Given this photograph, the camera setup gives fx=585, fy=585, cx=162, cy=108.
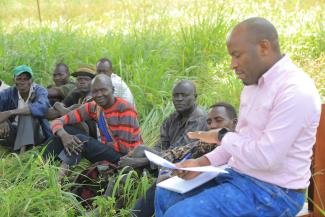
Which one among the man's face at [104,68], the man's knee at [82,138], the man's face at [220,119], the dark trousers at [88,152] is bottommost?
the dark trousers at [88,152]

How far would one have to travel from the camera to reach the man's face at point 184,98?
15.2 ft

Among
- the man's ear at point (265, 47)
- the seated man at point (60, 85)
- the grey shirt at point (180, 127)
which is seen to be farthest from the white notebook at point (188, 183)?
the seated man at point (60, 85)

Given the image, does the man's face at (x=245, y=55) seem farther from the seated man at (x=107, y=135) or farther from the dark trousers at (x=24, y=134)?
the dark trousers at (x=24, y=134)

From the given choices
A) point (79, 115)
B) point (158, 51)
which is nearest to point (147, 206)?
point (79, 115)

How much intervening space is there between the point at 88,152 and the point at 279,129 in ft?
8.55

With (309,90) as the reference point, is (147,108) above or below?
below

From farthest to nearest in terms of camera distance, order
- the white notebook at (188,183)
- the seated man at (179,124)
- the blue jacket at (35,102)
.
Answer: the blue jacket at (35,102), the seated man at (179,124), the white notebook at (188,183)

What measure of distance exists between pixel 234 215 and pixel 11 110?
145 inches

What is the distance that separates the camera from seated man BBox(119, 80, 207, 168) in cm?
444

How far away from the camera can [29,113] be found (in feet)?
19.2

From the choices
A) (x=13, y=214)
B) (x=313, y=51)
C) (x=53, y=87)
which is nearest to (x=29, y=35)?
(x=53, y=87)

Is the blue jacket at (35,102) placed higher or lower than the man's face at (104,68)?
lower

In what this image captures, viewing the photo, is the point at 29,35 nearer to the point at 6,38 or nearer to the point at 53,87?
the point at 6,38

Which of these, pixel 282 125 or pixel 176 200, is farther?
pixel 176 200
